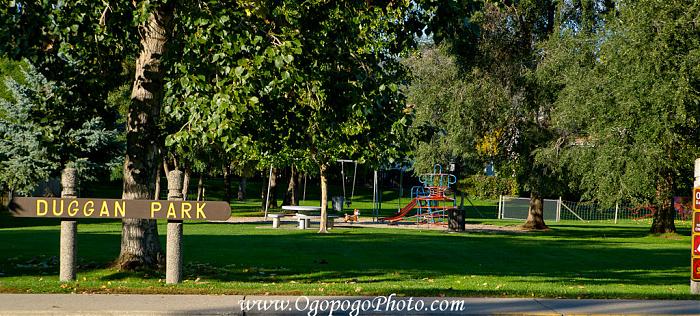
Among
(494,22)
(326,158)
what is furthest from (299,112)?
(494,22)

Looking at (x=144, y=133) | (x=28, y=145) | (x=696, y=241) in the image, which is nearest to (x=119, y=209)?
(x=144, y=133)

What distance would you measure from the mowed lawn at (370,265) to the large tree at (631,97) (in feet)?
8.62

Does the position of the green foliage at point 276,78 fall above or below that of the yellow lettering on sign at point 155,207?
above

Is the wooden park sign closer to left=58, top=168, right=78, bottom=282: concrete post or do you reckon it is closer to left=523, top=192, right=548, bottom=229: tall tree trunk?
left=58, top=168, right=78, bottom=282: concrete post

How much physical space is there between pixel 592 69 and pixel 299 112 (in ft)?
→ 67.2

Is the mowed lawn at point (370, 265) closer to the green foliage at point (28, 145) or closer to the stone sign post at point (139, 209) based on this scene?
the stone sign post at point (139, 209)

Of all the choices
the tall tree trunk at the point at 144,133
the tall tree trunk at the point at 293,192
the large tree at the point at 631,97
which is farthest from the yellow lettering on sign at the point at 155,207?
the tall tree trunk at the point at 293,192

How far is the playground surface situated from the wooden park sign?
1.52m

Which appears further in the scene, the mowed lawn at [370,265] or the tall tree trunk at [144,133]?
the tall tree trunk at [144,133]

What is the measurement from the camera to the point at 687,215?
176 ft

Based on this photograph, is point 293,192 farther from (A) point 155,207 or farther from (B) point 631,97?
(A) point 155,207

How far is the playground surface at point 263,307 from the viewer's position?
9.94 m

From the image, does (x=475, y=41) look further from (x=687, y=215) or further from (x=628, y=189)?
(x=687, y=215)

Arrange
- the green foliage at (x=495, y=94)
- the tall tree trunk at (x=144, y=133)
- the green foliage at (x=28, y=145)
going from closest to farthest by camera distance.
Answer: the tall tree trunk at (x=144, y=133)
the green foliage at (x=495, y=94)
the green foliage at (x=28, y=145)
